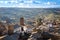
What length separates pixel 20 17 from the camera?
2818 millimetres

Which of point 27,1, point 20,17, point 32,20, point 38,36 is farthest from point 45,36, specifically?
point 27,1

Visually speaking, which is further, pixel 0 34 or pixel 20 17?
pixel 20 17

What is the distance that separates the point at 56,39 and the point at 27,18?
78 cm

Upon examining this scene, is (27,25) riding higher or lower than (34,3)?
lower

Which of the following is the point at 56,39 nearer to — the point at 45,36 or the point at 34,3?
the point at 45,36

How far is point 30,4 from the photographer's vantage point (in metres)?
Result: 2.98

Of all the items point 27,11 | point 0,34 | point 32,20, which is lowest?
point 0,34

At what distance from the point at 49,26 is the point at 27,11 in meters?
0.61

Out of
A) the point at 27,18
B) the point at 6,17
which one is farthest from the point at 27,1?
the point at 6,17

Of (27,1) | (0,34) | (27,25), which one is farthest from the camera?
(27,1)

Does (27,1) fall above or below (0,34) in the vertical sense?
above

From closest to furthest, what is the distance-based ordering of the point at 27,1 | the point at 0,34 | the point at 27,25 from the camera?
the point at 0,34, the point at 27,25, the point at 27,1

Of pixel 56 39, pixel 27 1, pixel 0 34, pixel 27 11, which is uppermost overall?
pixel 27 1

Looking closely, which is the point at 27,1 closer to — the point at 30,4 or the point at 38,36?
Answer: the point at 30,4
